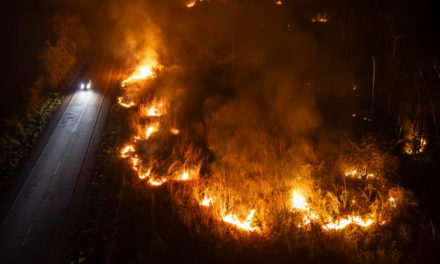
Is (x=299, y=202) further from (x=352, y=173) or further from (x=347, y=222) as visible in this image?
(x=352, y=173)

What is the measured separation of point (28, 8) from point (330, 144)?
2795cm

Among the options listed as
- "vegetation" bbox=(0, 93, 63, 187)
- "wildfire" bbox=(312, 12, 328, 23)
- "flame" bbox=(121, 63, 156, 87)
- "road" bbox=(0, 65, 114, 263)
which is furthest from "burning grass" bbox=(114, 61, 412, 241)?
"wildfire" bbox=(312, 12, 328, 23)

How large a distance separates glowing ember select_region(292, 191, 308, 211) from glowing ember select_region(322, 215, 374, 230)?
813mm

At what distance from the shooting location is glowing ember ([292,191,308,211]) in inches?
347

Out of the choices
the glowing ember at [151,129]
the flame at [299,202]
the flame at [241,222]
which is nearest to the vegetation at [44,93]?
the glowing ember at [151,129]

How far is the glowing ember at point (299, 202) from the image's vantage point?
8.80 metres

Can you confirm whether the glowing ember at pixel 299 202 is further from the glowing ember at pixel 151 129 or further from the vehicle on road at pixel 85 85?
the vehicle on road at pixel 85 85

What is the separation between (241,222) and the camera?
27.4ft

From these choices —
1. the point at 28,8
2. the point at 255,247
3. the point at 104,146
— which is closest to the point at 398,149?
the point at 255,247

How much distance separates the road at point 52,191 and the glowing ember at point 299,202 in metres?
6.91

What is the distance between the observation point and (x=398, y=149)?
1088 cm

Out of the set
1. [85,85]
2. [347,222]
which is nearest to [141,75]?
[85,85]

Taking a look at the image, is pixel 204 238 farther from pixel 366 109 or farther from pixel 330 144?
pixel 366 109

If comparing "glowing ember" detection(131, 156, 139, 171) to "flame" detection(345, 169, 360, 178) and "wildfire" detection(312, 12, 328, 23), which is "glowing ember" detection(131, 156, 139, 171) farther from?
"wildfire" detection(312, 12, 328, 23)
